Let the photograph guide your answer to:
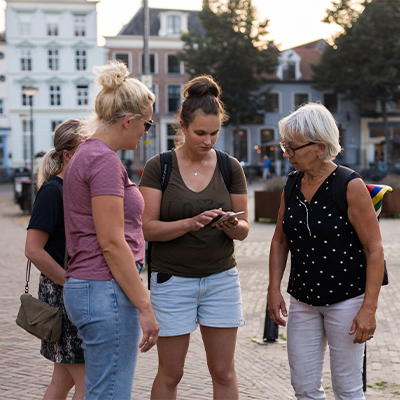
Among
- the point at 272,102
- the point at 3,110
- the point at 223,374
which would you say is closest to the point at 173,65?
the point at 272,102

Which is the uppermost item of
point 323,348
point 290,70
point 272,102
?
point 290,70

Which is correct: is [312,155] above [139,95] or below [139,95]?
below

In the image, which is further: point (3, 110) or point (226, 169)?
point (3, 110)

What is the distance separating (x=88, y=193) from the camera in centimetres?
204

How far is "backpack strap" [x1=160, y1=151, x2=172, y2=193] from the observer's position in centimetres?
280

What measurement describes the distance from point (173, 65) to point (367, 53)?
15.4 metres

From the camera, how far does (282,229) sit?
9.40 feet

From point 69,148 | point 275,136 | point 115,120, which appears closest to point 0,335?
point 69,148

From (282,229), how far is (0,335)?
3697 mm

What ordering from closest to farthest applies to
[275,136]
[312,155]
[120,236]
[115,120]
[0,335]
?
[120,236], [115,120], [312,155], [0,335], [275,136]

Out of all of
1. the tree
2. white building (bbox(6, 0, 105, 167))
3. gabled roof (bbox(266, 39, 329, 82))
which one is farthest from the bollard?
white building (bbox(6, 0, 105, 167))

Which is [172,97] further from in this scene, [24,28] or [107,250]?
[107,250]

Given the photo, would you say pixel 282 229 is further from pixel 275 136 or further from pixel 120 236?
pixel 275 136

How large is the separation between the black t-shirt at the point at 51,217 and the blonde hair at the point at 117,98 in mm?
610
